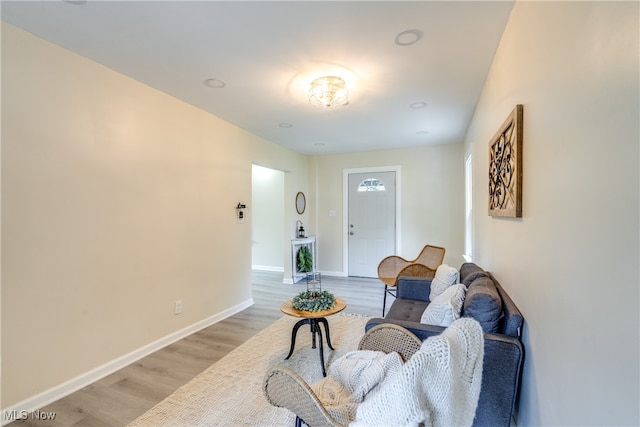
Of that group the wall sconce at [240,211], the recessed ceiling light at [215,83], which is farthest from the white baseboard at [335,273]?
the recessed ceiling light at [215,83]

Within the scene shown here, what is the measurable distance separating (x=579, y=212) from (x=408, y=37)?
1.54m

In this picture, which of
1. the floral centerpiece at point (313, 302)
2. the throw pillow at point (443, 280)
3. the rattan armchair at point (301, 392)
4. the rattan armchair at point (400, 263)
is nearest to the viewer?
the rattan armchair at point (301, 392)

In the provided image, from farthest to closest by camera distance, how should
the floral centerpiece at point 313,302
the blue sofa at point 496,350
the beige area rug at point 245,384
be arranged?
the floral centerpiece at point 313,302
the beige area rug at point 245,384
the blue sofa at point 496,350

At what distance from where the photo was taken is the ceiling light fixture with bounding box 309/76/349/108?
8.09 ft

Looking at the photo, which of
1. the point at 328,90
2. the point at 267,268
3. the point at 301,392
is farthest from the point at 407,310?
the point at 267,268

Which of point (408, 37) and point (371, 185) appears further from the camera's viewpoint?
point (371, 185)

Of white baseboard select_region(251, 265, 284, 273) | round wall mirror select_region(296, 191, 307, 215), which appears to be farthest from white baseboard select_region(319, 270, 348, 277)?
round wall mirror select_region(296, 191, 307, 215)

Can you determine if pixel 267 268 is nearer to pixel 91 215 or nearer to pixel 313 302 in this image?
pixel 313 302

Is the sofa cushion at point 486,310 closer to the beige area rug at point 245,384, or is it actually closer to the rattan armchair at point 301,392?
the rattan armchair at point 301,392

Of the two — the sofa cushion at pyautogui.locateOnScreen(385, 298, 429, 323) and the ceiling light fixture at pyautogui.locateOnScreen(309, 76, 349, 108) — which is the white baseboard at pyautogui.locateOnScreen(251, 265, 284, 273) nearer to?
the sofa cushion at pyautogui.locateOnScreen(385, 298, 429, 323)

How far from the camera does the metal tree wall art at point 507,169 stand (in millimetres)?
1519

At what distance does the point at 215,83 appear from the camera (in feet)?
8.55

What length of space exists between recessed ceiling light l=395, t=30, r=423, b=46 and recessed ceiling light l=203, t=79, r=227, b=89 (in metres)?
1.54

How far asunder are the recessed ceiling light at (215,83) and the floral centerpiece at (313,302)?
2.00m
